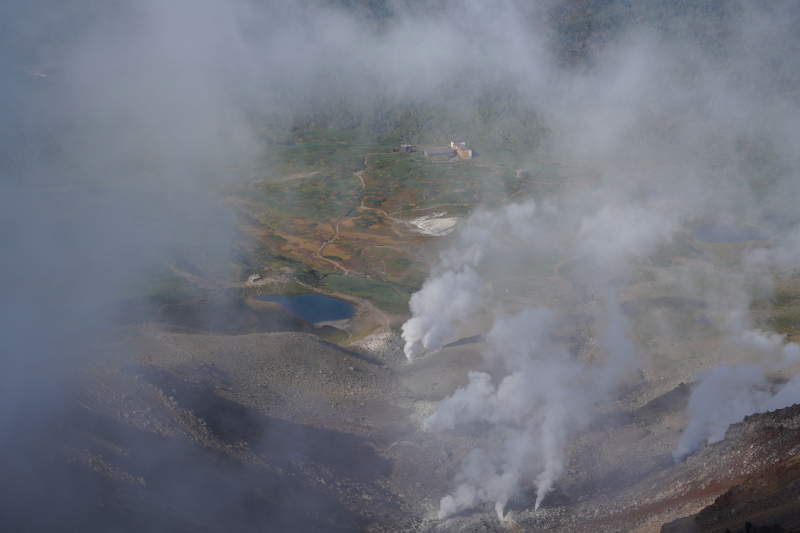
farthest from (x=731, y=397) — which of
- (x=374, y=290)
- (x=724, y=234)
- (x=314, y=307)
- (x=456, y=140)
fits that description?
(x=456, y=140)

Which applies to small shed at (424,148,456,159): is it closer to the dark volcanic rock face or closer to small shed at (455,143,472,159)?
small shed at (455,143,472,159)

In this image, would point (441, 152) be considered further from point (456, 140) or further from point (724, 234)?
point (724, 234)

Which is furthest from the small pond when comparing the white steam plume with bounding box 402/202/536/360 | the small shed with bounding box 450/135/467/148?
the small shed with bounding box 450/135/467/148

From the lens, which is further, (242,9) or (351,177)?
(242,9)

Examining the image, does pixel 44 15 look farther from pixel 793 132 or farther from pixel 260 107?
pixel 793 132

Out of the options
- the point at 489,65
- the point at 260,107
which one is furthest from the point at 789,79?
the point at 260,107

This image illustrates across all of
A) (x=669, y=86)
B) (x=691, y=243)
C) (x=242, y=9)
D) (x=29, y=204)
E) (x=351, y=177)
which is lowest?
(x=691, y=243)
